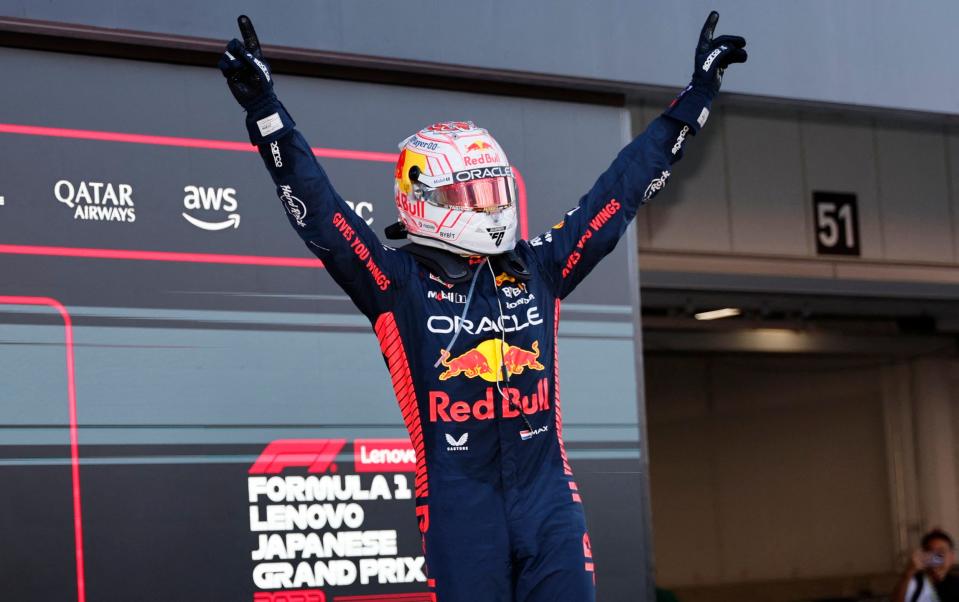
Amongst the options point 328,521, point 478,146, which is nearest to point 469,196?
point 478,146

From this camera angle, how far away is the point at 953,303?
1061 centimetres

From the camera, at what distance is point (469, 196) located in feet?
9.27

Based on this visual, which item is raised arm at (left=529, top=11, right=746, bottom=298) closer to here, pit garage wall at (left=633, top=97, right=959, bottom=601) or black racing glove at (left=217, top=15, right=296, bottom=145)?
black racing glove at (left=217, top=15, right=296, bottom=145)

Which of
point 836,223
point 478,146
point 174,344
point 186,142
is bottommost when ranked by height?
point 174,344

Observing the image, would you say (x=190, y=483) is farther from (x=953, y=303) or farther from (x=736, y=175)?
(x=953, y=303)

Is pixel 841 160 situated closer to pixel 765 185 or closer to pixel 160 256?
pixel 765 185

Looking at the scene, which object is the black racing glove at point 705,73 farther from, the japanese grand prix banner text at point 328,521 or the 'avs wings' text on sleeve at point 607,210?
the japanese grand prix banner text at point 328,521

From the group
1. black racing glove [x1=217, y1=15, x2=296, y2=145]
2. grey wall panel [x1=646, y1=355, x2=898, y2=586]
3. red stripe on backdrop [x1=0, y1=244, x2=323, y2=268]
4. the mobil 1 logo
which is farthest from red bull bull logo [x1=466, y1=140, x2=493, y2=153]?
grey wall panel [x1=646, y1=355, x2=898, y2=586]

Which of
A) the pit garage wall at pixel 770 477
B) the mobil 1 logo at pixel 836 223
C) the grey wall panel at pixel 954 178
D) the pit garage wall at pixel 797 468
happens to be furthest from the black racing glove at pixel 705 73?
the pit garage wall at pixel 770 477

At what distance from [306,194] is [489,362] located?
494mm

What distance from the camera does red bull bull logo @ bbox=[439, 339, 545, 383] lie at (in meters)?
2.72

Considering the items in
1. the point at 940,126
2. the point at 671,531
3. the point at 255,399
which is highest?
the point at 940,126

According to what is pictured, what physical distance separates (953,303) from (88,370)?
26.9ft

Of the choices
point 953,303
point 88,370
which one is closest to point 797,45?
point 88,370
